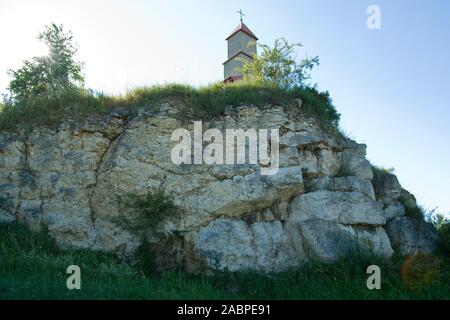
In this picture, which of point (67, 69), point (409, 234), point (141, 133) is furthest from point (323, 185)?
point (67, 69)

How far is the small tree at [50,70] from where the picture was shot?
51.4 feet

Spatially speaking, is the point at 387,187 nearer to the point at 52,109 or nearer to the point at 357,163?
the point at 357,163

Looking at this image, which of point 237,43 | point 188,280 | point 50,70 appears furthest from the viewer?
point 237,43

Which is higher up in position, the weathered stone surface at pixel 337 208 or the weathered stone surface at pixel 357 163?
the weathered stone surface at pixel 357 163

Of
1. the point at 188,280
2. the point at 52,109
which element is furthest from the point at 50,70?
the point at 188,280

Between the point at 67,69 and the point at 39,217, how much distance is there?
9.95m

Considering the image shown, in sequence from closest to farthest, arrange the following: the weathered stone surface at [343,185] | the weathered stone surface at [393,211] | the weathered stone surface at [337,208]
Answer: the weathered stone surface at [337,208]
the weathered stone surface at [343,185]
the weathered stone surface at [393,211]

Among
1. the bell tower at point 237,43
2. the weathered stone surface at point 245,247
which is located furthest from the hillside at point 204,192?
the bell tower at point 237,43

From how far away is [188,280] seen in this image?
8.05m

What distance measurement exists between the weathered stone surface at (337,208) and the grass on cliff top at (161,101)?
7.23ft

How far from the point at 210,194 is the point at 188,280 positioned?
1980 millimetres

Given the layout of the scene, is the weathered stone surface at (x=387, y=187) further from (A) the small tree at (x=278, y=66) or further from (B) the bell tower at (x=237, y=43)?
(B) the bell tower at (x=237, y=43)
